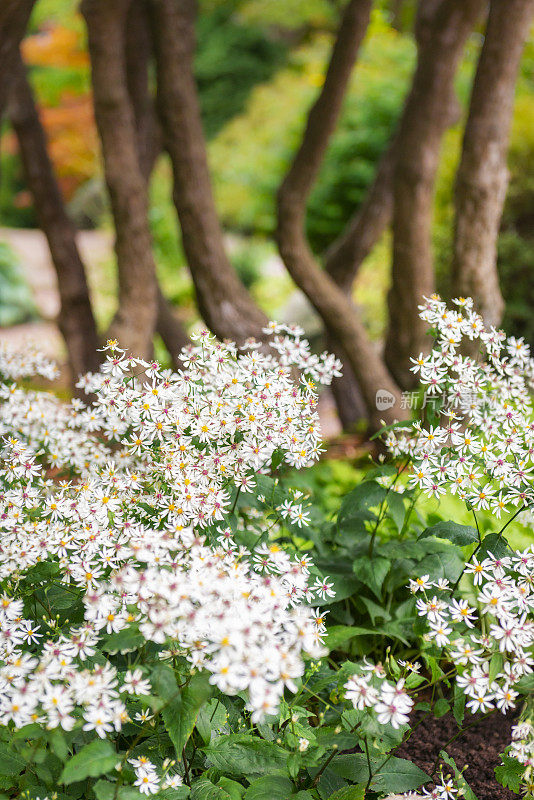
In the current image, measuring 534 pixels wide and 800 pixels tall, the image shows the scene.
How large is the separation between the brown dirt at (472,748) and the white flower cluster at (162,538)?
51 cm

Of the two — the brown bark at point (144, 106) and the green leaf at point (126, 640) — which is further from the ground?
the brown bark at point (144, 106)

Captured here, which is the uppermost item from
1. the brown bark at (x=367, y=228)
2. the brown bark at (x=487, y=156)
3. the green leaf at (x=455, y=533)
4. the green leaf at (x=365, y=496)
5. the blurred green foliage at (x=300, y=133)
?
the blurred green foliage at (x=300, y=133)

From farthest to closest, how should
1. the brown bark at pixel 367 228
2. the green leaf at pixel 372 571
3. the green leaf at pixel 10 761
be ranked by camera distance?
the brown bark at pixel 367 228, the green leaf at pixel 372 571, the green leaf at pixel 10 761

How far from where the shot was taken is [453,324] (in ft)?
5.20

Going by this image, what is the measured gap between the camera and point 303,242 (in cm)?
376

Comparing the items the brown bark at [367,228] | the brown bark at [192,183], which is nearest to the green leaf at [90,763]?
the brown bark at [192,183]

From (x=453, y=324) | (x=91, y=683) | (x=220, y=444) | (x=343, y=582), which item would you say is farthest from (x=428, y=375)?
(x=91, y=683)

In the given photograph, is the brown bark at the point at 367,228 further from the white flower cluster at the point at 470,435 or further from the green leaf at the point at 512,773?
the green leaf at the point at 512,773

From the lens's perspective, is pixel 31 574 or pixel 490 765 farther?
pixel 490 765

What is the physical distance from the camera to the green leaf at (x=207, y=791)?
4.31 ft

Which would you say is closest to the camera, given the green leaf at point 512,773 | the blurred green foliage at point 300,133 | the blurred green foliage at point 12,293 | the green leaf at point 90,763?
the green leaf at point 90,763

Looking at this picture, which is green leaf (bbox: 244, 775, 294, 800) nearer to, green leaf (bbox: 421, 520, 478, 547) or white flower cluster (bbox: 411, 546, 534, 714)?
white flower cluster (bbox: 411, 546, 534, 714)

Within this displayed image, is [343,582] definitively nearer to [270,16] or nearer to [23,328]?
[23,328]

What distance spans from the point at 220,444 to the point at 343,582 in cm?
57
